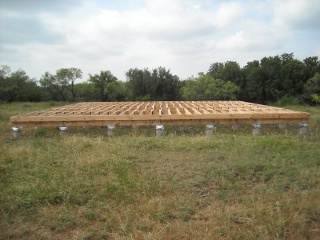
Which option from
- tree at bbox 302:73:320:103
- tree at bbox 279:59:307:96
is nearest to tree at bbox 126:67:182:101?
tree at bbox 279:59:307:96

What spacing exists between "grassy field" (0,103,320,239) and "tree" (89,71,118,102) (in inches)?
708


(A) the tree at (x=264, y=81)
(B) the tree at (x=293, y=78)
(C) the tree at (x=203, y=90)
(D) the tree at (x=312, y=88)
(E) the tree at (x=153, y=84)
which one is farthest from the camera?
(A) the tree at (x=264, y=81)

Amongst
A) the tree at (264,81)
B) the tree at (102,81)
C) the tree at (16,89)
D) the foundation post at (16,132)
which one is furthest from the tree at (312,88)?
the tree at (16,89)

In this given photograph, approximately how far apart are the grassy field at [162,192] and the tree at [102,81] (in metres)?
18.0

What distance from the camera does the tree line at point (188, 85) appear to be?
19.8 metres

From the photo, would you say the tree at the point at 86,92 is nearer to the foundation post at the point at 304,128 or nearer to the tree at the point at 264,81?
the tree at the point at 264,81

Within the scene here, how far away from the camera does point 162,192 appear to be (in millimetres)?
3160

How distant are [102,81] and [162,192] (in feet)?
70.2

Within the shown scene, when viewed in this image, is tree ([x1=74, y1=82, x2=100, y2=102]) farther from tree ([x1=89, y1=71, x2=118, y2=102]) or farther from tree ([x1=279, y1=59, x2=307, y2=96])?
tree ([x1=279, y1=59, x2=307, y2=96])

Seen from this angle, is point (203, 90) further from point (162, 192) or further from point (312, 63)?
point (162, 192)

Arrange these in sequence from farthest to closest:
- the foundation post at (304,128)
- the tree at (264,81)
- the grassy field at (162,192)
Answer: the tree at (264,81)
the foundation post at (304,128)
the grassy field at (162,192)

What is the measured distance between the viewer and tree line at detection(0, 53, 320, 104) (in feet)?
64.9

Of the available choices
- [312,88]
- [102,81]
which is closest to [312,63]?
[312,88]

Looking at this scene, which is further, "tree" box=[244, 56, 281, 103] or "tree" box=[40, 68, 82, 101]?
"tree" box=[40, 68, 82, 101]
